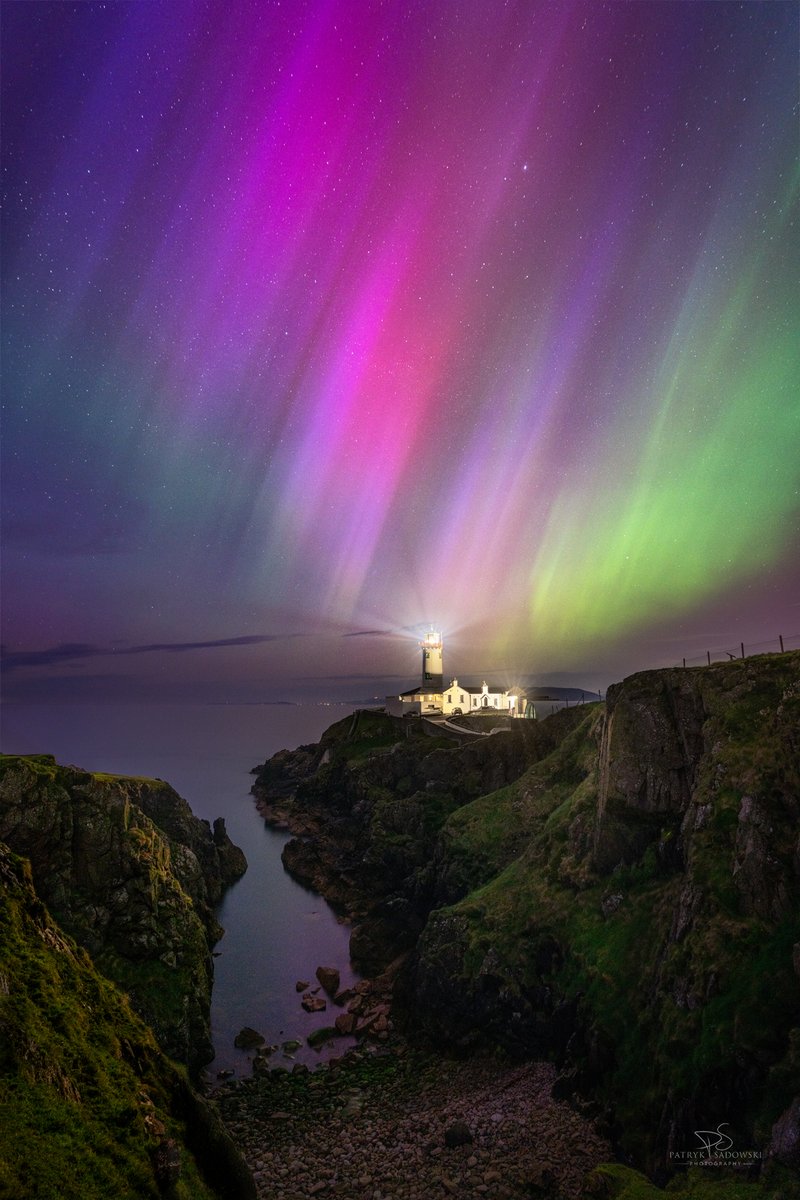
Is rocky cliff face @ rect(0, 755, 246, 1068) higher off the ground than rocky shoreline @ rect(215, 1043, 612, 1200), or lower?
higher

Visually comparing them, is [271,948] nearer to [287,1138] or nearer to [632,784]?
[287,1138]

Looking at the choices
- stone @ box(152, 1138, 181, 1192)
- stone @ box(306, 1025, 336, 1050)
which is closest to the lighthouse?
stone @ box(306, 1025, 336, 1050)

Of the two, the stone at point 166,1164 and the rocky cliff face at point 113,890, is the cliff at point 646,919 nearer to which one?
the rocky cliff face at point 113,890

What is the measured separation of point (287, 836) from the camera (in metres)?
122

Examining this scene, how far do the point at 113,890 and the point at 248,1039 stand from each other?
55.7ft

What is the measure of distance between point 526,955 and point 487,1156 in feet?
46.0

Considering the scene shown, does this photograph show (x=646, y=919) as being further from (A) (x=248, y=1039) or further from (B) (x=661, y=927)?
(A) (x=248, y=1039)

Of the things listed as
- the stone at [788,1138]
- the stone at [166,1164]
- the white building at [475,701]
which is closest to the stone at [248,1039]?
the stone at [166,1164]

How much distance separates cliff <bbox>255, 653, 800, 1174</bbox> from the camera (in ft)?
96.1

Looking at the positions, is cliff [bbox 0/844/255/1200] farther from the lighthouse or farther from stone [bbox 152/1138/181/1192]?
the lighthouse

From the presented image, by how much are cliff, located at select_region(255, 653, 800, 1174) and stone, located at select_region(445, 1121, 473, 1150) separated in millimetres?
7176

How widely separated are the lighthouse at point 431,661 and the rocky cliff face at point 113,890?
125945 mm

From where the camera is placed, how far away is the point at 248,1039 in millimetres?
48531

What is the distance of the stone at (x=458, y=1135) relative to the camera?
112ft
